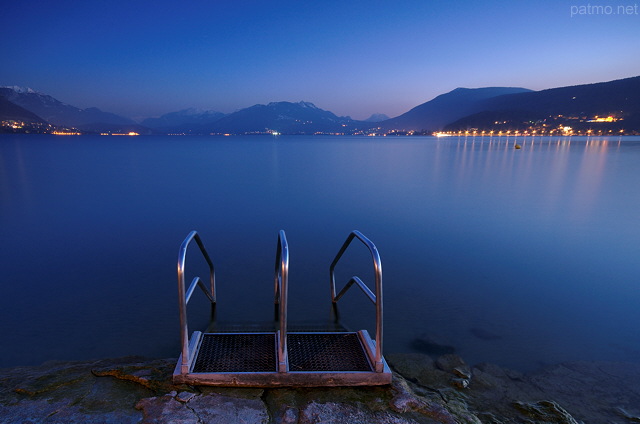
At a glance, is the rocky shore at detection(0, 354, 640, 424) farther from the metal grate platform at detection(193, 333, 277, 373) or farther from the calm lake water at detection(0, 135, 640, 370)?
the calm lake water at detection(0, 135, 640, 370)

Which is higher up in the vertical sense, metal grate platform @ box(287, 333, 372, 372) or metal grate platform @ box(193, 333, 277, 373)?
metal grate platform @ box(193, 333, 277, 373)

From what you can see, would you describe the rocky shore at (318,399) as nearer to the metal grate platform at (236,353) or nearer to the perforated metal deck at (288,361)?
the perforated metal deck at (288,361)

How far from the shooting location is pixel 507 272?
25.5 feet

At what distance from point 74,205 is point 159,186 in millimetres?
6206

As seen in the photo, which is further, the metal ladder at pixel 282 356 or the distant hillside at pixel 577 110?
the distant hillside at pixel 577 110

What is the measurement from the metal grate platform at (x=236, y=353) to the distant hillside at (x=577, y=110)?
173 m

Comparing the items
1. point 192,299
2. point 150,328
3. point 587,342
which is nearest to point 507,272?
point 587,342

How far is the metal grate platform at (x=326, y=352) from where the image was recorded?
3.41 metres

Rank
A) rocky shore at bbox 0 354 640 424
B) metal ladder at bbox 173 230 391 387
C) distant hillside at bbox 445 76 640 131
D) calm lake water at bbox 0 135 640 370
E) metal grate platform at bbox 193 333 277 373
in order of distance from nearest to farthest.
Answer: rocky shore at bbox 0 354 640 424 < metal ladder at bbox 173 230 391 387 < metal grate platform at bbox 193 333 277 373 < calm lake water at bbox 0 135 640 370 < distant hillside at bbox 445 76 640 131

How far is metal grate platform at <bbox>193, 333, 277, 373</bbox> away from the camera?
3335 millimetres

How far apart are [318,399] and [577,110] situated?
198890 mm

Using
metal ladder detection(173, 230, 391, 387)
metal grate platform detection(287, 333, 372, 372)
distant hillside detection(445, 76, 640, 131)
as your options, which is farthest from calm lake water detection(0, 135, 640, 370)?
distant hillside detection(445, 76, 640, 131)

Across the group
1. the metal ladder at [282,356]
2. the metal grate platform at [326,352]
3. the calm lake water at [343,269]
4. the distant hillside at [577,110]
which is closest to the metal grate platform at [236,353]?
the metal ladder at [282,356]

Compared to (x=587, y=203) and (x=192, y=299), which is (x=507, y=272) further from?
(x=587, y=203)
